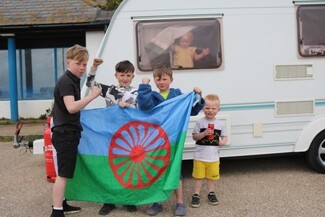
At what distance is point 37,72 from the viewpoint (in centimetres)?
1309

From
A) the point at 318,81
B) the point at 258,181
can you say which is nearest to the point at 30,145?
the point at 258,181

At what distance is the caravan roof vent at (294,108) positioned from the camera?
17.1 feet

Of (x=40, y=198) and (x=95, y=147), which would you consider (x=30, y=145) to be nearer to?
(x=40, y=198)

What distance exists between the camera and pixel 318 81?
5.29 meters

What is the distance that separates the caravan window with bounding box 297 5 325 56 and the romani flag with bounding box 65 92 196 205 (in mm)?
2148

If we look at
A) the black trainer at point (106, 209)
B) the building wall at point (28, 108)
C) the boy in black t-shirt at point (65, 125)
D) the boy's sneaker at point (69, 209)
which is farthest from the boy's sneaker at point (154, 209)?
the building wall at point (28, 108)

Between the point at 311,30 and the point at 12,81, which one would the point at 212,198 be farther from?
the point at 12,81

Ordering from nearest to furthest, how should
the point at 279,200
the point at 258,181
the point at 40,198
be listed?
1. the point at 279,200
2. the point at 40,198
3. the point at 258,181

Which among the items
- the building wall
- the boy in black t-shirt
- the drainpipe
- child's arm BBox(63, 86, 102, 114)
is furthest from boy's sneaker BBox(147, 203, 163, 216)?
the drainpipe

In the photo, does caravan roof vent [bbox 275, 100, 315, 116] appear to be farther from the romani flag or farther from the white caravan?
the romani flag

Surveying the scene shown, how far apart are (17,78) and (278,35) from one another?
33.5ft

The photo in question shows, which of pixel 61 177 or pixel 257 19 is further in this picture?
pixel 257 19

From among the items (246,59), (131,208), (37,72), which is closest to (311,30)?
(246,59)

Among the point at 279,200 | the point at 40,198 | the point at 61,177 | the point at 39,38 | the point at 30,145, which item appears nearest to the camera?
the point at 61,177
